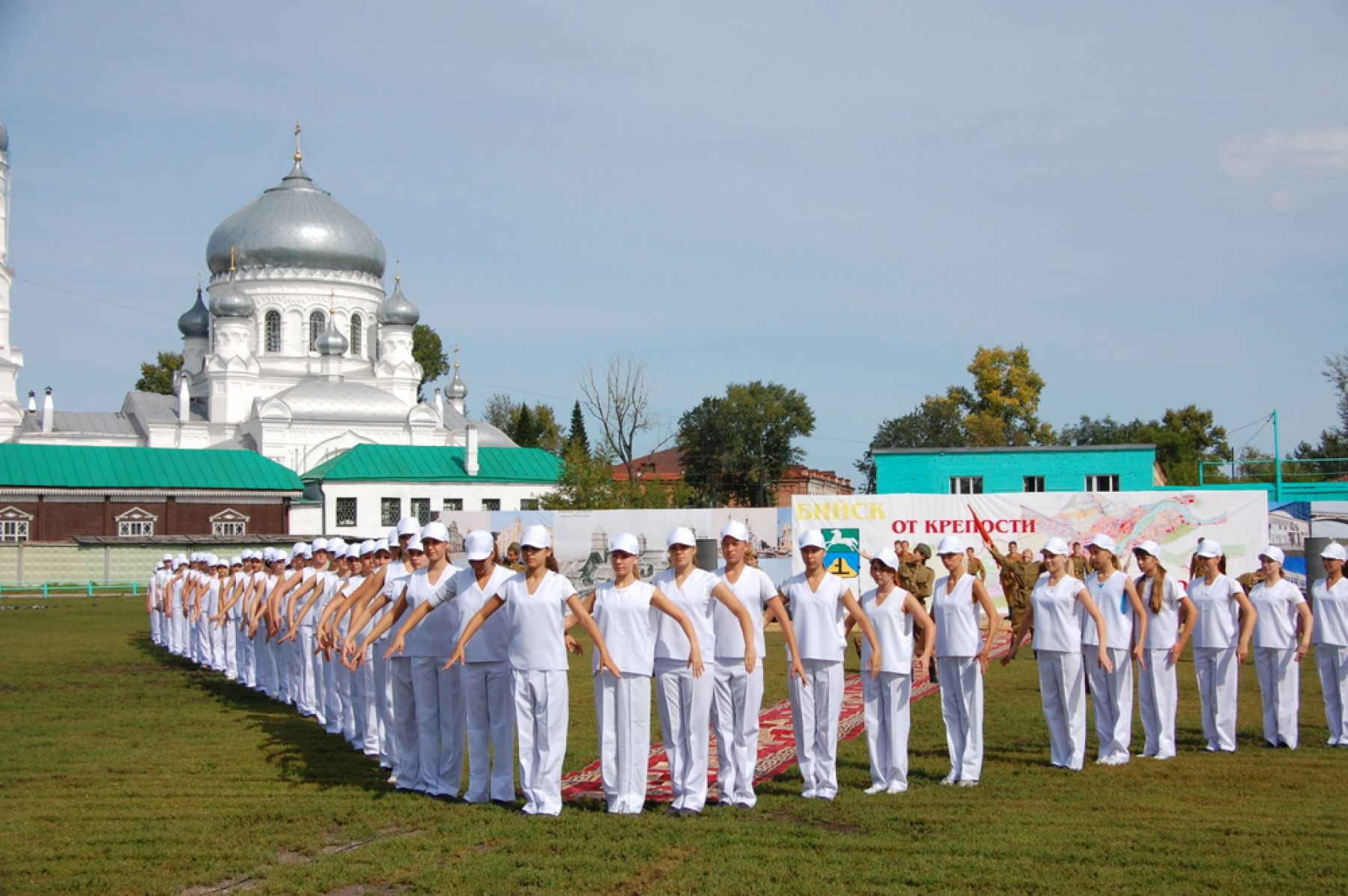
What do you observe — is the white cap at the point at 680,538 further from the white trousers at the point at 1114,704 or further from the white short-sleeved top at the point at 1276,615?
the white short-sleeved top at the point at 1276,615

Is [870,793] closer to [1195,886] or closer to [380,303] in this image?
[1195,886]

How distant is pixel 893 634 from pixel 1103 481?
2731 centimetres

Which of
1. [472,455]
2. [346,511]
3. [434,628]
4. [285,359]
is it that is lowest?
[434,628]

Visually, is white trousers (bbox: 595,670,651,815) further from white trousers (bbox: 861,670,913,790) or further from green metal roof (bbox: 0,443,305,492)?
green metal roof (bbox: 0,443,305,492)

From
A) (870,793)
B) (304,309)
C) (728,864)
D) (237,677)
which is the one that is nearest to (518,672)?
(728,864)

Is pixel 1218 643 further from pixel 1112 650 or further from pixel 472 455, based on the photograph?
pixel 472 455

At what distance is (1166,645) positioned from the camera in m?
11.5

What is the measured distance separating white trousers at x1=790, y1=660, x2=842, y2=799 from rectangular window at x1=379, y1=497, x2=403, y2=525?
56206mm

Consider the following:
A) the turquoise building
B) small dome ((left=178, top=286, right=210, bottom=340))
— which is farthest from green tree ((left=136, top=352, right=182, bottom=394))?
the turquoise building

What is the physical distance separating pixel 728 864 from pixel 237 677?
1321 centimetres

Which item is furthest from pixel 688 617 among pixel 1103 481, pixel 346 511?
pixel 346 511

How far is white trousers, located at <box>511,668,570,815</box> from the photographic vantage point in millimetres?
8961

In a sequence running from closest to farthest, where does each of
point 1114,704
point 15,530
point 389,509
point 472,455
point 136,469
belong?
point 1114,704, point 15,530, point 136,469, point 389,509, point 472,455

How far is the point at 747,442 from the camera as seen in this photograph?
77125 millimetres
